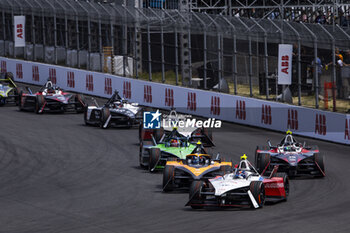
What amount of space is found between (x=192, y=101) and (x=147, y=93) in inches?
125

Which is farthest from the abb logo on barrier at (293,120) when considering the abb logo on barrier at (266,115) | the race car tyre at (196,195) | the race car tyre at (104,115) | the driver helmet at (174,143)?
the race car tyre at (196,195)

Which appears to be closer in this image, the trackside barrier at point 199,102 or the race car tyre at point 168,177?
the race car tyre at point 168,177

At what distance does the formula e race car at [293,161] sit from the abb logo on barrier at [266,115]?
28.4 ft

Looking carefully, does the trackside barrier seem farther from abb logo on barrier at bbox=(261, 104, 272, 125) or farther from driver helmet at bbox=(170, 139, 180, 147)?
driver helmet at bbox=(170, 139, 180, 147)

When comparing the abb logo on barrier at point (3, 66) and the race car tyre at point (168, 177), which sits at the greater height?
the race car tyre at point (168, 177)

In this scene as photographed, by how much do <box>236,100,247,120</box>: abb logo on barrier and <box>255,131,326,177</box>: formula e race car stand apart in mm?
10013

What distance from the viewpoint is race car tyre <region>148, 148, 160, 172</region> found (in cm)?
2106

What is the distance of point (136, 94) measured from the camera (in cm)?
3697

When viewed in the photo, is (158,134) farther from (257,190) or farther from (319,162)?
(257,190)

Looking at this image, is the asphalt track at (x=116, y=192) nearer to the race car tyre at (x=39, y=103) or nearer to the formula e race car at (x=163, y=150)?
the formula e race car at (x=163, y=150)

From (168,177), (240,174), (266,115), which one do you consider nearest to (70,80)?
(266,115)

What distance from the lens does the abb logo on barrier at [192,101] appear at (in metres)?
33.6

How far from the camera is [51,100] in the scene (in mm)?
33938

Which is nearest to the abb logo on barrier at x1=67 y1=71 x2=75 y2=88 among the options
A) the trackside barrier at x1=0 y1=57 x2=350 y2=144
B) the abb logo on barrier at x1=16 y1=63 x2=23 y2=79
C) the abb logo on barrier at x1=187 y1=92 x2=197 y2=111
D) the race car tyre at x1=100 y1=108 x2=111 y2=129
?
the trackside barrier at x1=0 y1=57 x2=350 y2=144
